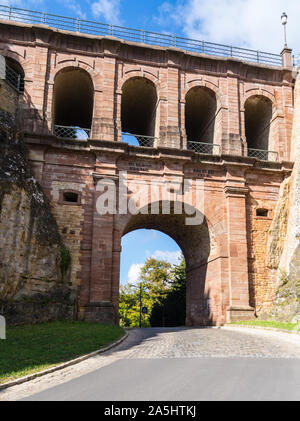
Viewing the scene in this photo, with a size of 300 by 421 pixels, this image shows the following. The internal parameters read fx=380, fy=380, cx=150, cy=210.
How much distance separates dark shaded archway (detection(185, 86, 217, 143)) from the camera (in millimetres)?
21016

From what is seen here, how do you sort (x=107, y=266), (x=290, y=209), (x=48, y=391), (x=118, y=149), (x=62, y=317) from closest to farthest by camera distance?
(x=48, y=391) < (x=62, y=317) < (x=107, y=266) < (x=118, y=149) < (x=290, y=209)

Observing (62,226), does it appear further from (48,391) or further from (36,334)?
(48,391)

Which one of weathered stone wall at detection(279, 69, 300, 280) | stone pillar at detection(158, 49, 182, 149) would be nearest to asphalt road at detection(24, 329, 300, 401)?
weathered stone wall at detection(279, 69, 300, 280)

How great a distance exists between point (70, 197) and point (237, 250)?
8262mm

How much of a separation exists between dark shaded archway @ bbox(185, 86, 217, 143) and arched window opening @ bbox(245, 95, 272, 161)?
7.43ft

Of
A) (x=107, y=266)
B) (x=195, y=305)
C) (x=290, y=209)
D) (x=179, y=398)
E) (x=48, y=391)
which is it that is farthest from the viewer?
(x=195, y=305)

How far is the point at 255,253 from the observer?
18.5m

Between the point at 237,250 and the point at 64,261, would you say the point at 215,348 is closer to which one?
the point at 64,261

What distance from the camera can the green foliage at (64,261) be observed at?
15.9m

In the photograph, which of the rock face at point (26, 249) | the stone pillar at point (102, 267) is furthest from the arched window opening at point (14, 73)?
the stone pillar at point (102, 267)

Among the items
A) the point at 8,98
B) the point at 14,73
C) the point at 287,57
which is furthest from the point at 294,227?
the point at 14,73

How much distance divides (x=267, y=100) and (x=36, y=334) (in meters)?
17.6

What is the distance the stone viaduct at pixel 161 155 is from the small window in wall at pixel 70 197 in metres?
0.11

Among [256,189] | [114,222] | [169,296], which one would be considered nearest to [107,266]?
[114,222]
